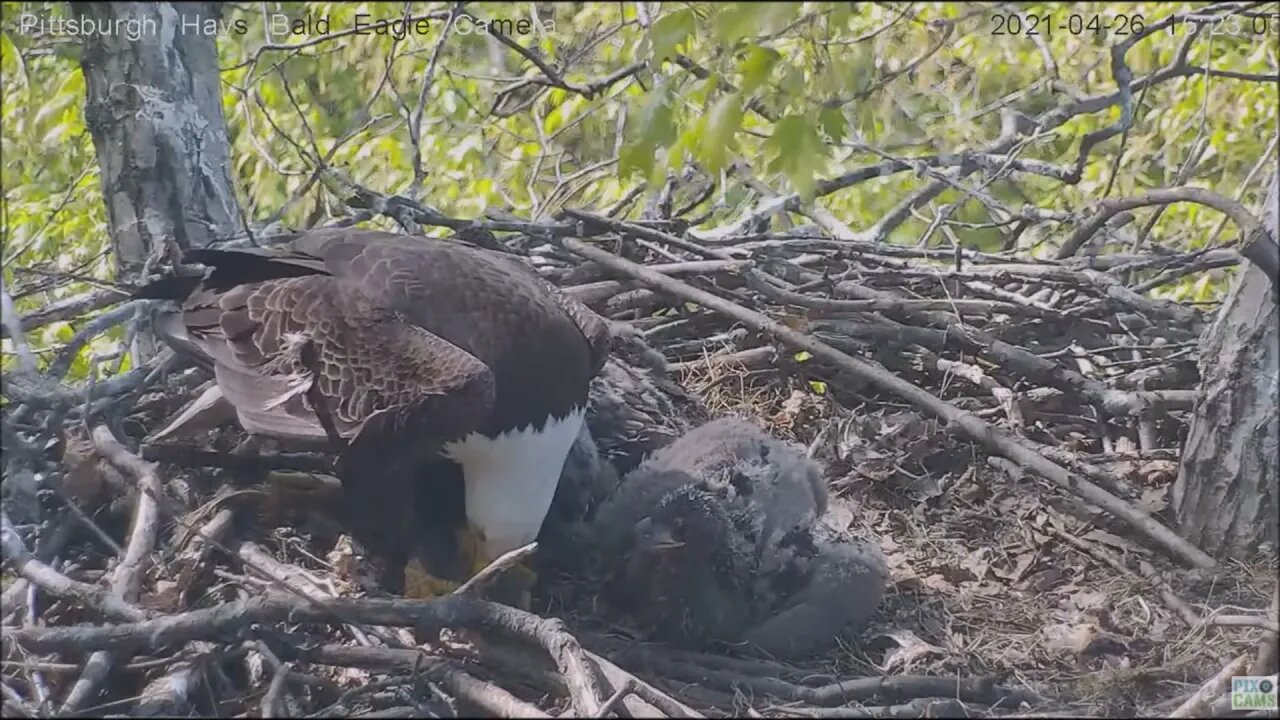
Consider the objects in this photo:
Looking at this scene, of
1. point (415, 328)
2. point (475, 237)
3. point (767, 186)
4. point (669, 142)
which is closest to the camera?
point (669, 142)

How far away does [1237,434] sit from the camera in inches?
129

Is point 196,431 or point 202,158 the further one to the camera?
point 202,158

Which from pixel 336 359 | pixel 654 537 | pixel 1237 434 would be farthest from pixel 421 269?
pixel 1237 434

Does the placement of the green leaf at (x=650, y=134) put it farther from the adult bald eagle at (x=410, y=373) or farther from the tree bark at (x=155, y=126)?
the tree bark at (x=155, y=126)

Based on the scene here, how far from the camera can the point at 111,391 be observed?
3.46m

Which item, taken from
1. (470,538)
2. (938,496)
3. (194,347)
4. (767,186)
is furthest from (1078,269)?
(194,347)

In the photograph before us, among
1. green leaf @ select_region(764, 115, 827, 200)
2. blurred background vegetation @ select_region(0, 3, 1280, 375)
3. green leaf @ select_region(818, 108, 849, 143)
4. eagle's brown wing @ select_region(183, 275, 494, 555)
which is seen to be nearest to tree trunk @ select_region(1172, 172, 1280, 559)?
blurred background vegetation @ select_region(0, 3, 1280, 375)

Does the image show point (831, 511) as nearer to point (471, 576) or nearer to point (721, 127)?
point (471, 576)

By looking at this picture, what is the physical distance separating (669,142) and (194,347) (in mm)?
1732

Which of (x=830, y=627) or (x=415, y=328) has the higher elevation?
(x=415, y=328)

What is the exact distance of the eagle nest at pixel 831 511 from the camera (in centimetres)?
269

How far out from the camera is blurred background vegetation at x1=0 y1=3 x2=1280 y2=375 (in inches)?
180

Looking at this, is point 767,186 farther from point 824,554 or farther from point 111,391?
point 111,391

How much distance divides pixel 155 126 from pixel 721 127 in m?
2.21
